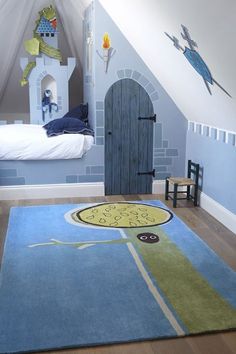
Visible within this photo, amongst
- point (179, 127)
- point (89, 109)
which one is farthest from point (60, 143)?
point (179, 127)

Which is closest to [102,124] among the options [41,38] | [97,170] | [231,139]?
[97,170]

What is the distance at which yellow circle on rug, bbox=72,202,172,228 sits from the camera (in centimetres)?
A: 387

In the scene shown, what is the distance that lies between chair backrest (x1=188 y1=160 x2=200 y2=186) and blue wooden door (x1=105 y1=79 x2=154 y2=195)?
0.48 metres

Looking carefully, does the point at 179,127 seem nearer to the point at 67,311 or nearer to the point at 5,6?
the point at 5,6

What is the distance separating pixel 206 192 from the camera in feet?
14.4

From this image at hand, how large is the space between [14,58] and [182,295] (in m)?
4.01

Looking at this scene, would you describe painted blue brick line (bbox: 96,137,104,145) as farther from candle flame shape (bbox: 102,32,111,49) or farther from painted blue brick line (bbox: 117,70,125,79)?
candle flame shape (bbox: 102,32,111,49)

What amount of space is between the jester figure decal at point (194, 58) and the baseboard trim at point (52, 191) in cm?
192

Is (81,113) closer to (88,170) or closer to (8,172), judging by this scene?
(88,170)

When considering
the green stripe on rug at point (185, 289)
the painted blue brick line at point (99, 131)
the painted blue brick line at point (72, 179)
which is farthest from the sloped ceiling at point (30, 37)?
the green stripe on rug at point (185, 289)

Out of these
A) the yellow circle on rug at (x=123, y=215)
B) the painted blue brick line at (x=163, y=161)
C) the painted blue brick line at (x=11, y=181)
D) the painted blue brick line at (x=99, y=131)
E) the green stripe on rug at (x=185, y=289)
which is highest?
the painted blue brick line at (x=99, y=131)

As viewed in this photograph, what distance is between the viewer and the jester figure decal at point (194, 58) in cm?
293

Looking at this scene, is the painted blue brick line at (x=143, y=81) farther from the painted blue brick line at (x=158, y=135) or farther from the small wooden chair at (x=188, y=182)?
the small wooden chair at (x=188, y=182)

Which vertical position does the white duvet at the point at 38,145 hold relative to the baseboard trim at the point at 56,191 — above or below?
above
